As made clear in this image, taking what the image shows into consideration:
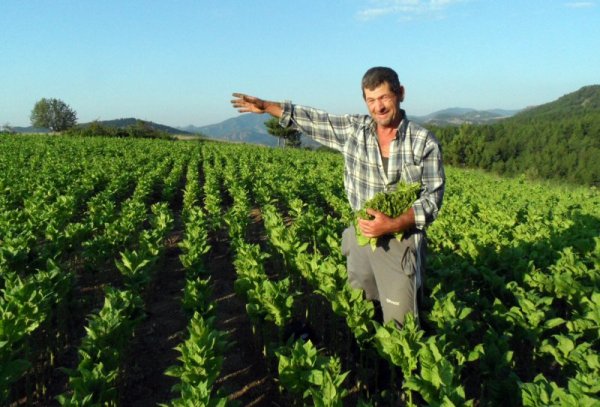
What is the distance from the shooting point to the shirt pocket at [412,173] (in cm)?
343

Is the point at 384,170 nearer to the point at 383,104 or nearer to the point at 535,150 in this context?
the point at 383,104

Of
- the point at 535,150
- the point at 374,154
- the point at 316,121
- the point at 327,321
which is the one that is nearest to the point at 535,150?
the point at 535,150

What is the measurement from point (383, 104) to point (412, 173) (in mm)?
623

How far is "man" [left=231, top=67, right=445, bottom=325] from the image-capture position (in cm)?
332

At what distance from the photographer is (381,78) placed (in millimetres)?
3283

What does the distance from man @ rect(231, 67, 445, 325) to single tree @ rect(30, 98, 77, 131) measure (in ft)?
380

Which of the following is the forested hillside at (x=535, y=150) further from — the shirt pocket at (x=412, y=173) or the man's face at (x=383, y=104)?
the man's face at (x=383, y=104)

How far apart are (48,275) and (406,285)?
4.09m

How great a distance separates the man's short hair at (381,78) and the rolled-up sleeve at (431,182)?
54cm

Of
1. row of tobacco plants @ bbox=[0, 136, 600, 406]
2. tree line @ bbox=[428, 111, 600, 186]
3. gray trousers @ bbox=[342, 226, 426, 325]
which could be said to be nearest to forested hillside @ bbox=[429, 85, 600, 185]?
tree line @ bbox=[428, 111, 600, 186]

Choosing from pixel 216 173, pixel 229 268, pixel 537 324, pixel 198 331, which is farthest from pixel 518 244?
pixel 216 173

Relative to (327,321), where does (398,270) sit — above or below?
above

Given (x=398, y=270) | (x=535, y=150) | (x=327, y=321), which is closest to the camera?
(x=398, y=270)

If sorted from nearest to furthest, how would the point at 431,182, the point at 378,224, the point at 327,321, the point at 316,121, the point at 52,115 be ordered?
the point at 378,224 → the point at 431,182 → the point at 316,121 → the point at 327,321 → the point at 52,115
